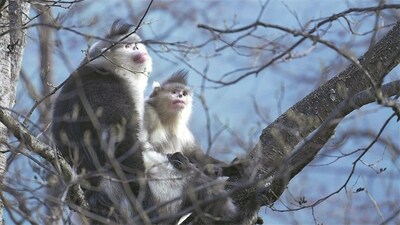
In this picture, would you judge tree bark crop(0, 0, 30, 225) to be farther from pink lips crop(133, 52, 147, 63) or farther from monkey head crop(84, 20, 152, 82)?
pink lips crop(133, 52, 147, 63)

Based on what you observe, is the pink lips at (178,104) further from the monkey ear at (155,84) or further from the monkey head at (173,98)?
the monkey ear at (155,84)

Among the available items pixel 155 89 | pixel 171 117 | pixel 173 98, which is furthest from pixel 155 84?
pixel 171 117

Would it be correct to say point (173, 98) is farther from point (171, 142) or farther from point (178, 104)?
point (171, 142)

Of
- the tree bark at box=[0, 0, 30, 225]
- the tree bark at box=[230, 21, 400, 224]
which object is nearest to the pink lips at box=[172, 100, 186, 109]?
the tree bark at box=[230, 21, 400, 224]

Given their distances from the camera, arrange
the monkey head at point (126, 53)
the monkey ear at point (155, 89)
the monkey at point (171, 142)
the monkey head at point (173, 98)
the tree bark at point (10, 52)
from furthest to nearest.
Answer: the monkey ear at point (155, 89)
the monkey head at point (173, 98)
the monkey head at point (126, 53)
the monkey at point (171, 142)
the tree bark at point (10, 52)

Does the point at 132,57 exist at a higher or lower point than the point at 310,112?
higher

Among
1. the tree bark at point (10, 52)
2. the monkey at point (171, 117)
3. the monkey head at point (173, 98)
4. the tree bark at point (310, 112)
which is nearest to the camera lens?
the tree bark at point (10, 52)

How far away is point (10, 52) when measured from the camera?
5.60 m

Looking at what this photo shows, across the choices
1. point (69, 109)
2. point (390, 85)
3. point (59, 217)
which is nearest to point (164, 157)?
point (69, 109)


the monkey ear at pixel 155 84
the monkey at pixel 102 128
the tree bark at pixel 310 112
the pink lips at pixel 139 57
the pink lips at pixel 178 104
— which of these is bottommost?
the tree bark at pixel 310 112

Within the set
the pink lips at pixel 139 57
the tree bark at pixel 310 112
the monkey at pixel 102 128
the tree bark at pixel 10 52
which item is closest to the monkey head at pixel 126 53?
the pink lips at pixel 139 57

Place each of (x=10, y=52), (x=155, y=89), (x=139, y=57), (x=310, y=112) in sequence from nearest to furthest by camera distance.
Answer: (x=10, y=52) → (x=310, y=112) → (x=139, y=57) → (x=155, y=89)

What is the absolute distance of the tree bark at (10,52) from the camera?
5.39 meters

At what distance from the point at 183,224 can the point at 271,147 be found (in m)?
0.83
